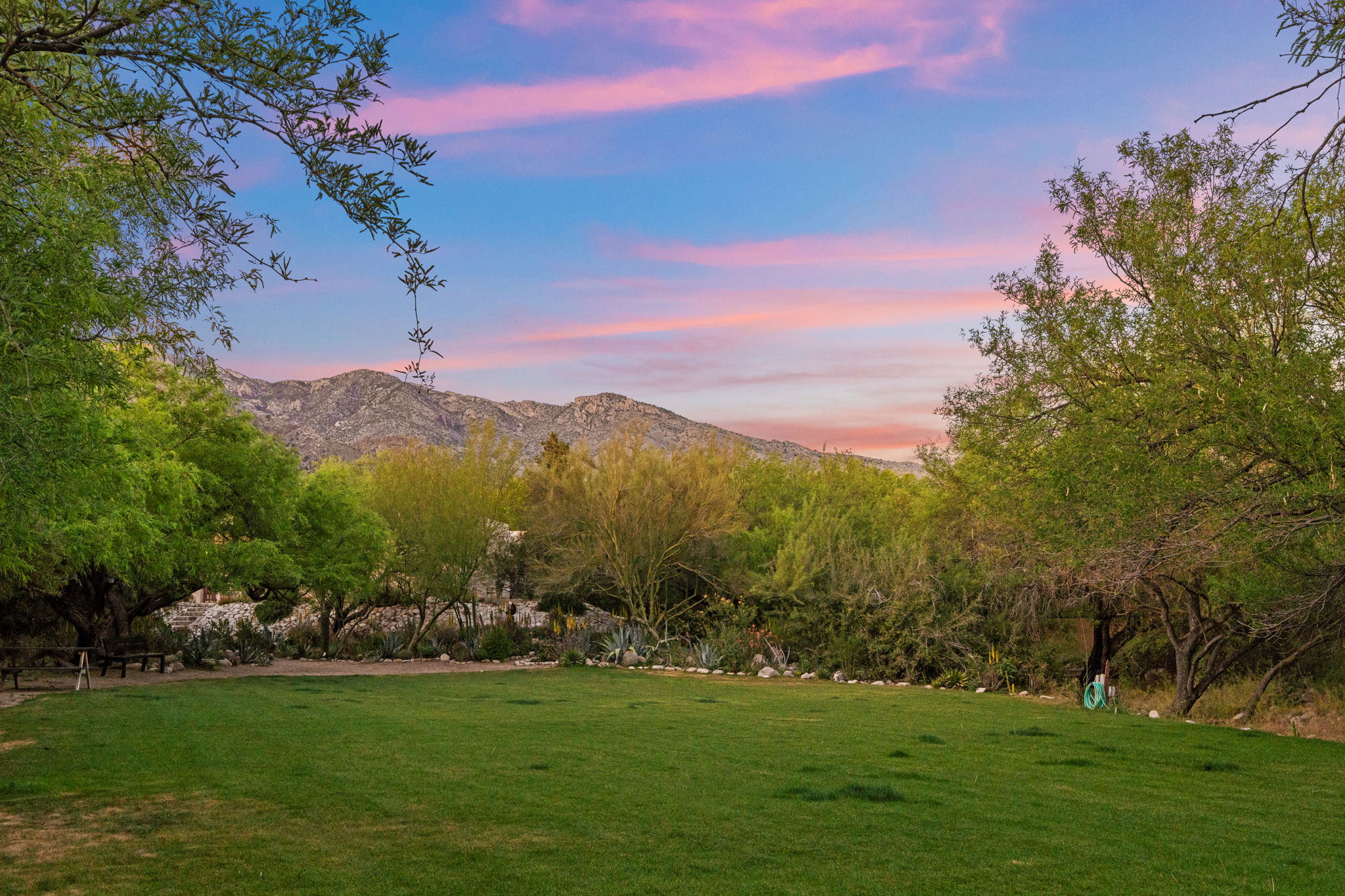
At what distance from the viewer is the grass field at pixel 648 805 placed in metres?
5.52

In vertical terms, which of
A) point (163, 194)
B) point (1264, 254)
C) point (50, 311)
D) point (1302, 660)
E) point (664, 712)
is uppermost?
point (1264, 254)

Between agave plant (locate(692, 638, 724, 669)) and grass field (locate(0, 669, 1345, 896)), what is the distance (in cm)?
955

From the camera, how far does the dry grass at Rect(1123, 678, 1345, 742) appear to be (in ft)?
48.4

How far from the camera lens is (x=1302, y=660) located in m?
17.2

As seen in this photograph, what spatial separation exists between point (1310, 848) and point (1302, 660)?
42.5ft

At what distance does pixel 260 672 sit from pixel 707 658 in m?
10.5

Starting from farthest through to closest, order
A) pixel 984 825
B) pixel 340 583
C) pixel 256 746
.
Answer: pixel 340 583
pixel 256 746
pixel 984 825

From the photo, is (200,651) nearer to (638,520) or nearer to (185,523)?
(185,523)

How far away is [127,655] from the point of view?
1977 cm

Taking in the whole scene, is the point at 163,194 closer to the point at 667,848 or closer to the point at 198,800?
the point at 198,800

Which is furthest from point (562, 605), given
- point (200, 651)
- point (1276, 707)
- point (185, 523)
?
point (1276, 707)

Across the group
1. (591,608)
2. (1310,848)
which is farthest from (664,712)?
(591,608)

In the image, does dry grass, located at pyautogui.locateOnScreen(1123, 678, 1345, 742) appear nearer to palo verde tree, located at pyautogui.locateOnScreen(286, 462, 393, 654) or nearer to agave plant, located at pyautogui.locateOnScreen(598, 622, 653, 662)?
agave plant, located at pyautogui.locateOnScreen(598, 622, 653, 662)

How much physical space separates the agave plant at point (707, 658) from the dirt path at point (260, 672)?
3880 mm
